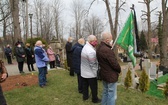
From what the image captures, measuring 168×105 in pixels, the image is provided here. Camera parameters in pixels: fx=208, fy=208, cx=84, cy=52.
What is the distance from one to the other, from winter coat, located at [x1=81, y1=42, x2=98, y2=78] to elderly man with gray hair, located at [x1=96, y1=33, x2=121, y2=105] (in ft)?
1.23

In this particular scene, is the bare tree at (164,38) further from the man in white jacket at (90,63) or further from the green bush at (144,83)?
the man in white jacket at (90,63)

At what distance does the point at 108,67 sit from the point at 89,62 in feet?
2.50

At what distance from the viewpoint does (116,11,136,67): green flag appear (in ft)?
23.8

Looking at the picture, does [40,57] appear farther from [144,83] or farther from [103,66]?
[144,83]

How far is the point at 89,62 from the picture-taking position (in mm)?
5574

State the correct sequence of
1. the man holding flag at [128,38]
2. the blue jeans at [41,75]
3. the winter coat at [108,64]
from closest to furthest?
1. the winter coat at [108,64]
2. the man holding flag at [128,38]
3. the blue jeans at [41,75]

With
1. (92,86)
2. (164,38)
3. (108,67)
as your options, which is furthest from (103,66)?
(164,38)

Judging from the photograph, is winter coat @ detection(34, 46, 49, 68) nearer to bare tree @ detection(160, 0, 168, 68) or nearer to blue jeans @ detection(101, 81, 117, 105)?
blue jeans @ detection(101, 81, 117, 105)

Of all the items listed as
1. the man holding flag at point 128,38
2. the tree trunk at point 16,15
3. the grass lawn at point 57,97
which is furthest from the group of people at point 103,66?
the tree trunk at point 16,15

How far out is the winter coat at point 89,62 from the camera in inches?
215

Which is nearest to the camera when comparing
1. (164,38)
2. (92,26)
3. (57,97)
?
(57,97)

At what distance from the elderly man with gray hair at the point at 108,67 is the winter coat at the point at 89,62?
1.23ft

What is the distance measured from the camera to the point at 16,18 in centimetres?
1356

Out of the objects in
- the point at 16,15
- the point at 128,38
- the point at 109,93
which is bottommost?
the point at 109,93
